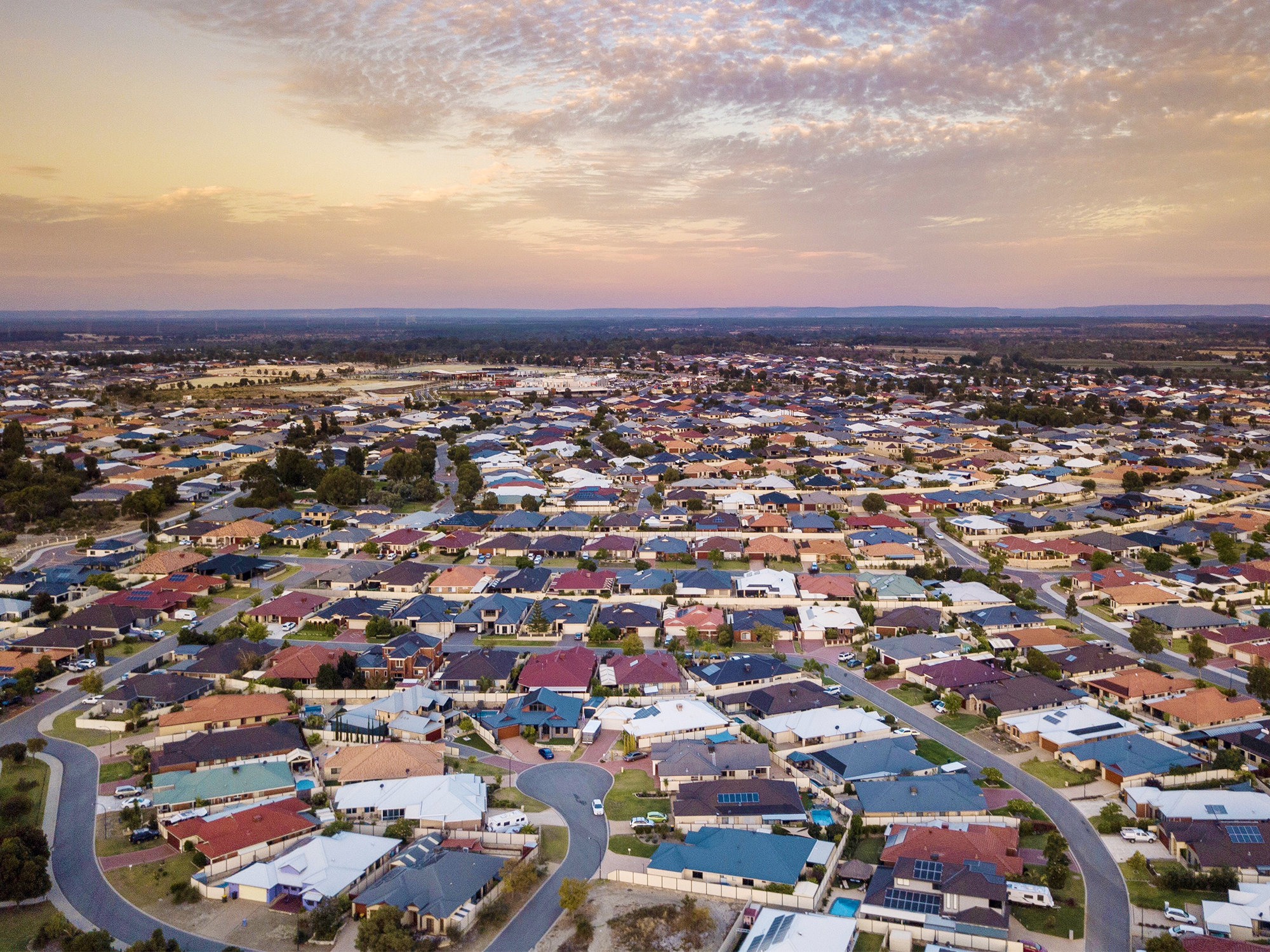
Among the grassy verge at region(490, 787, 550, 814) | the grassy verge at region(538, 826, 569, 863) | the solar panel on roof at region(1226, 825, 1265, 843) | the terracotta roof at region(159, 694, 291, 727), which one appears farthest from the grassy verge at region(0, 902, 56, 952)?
the solar panel on roof at region(1226, 825, 1265, 843)

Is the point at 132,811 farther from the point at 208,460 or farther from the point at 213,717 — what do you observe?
the point at 208,460

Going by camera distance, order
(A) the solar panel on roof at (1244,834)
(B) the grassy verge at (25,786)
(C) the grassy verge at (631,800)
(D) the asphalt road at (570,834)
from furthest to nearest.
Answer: (C) the grassy verge at (631,800), (B) the grassy verge at (25,786), (A) the solar panel on roof at (1244,834), (D) the asphalt road at (570,834)

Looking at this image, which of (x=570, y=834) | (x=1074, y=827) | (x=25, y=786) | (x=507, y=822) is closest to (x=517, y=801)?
(x=507, y=822)

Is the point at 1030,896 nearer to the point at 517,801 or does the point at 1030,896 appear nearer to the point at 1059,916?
the point at 1059,916

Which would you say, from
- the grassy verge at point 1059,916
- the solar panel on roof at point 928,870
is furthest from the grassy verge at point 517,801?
the grassy verge at point 1059,916

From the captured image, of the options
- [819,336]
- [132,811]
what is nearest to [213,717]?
[132,811]

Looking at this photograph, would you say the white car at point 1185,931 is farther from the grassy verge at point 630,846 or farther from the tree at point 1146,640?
the tree at point 1146,640
